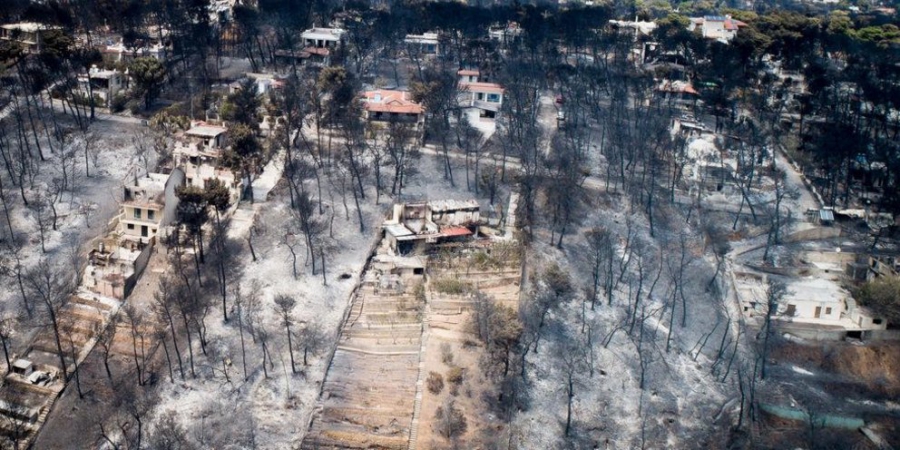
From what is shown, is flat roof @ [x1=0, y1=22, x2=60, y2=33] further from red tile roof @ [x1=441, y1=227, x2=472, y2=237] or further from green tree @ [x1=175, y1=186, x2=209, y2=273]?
red tile roof @ [x1=441, y1=227, x2=472, y2=237]

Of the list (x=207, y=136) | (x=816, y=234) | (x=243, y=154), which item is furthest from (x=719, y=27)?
(x=207, y=136)

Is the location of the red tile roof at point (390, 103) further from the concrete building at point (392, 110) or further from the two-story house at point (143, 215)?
the two-story house at point (143, 215)

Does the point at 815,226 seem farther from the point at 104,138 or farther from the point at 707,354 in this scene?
the point at 104,138

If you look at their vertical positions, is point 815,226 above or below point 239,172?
below

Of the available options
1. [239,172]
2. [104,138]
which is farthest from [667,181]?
[104,138]

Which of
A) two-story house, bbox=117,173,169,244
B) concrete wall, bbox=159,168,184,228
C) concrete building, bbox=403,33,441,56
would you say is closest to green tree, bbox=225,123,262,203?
concrete wall, bbox=159,168,184,228

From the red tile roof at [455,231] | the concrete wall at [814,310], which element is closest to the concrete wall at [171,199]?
the red tile roof at [455,231]
